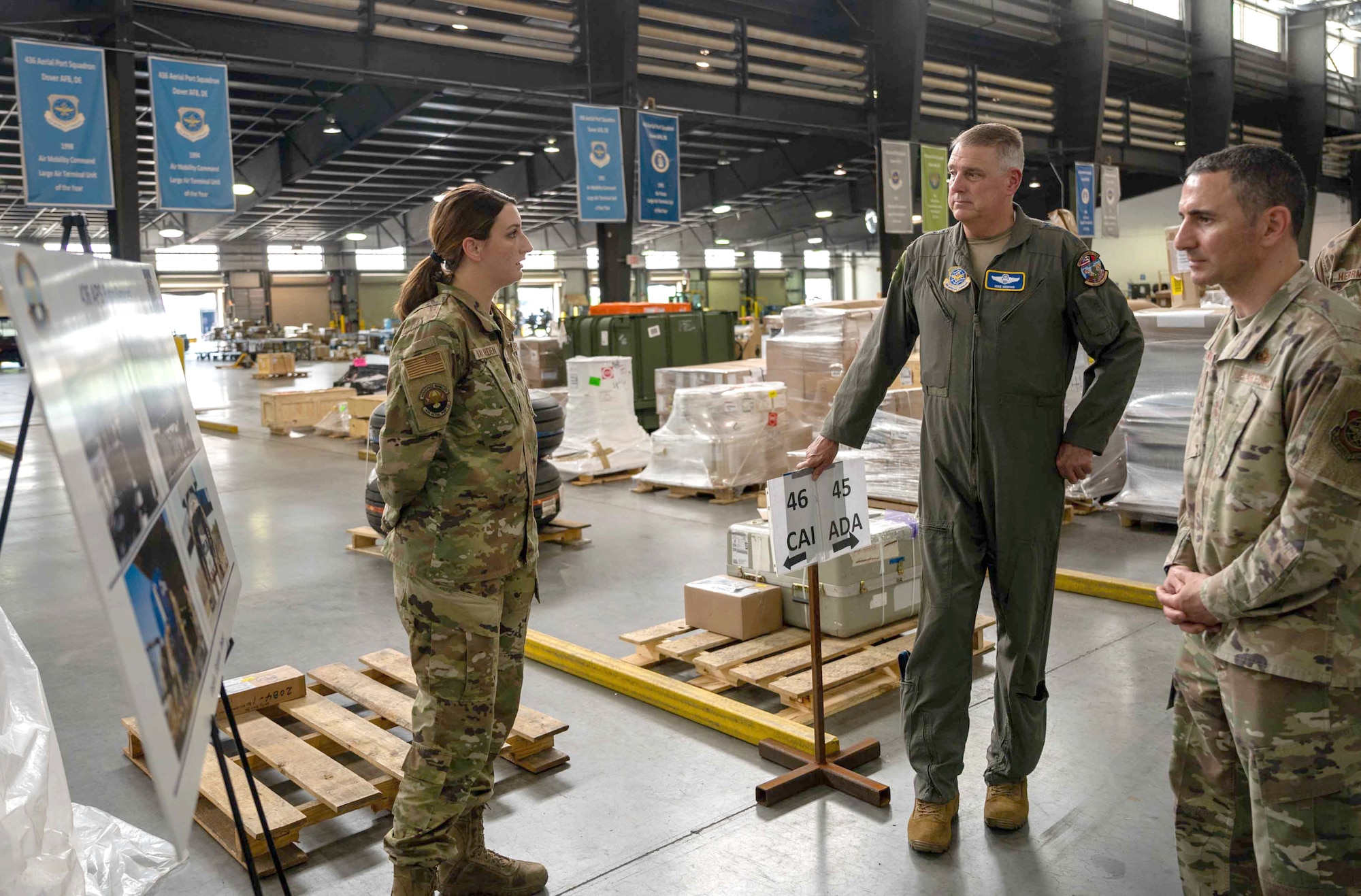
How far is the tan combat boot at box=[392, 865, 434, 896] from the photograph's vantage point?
2422 millimetres

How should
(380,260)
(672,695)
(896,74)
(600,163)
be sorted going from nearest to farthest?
(672,695), (600,163), (896,74), (380,260)

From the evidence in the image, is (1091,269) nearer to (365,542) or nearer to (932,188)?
(365,542)

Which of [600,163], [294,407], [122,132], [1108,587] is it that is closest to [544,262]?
[294,407]

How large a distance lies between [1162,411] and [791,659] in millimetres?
4037

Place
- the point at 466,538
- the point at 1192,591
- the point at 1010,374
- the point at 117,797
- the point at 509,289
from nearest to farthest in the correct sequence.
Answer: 1. the point at 1192,591
2. the point at 466,538
3. the point at 1010,374
4. the point at 117,797
5. the point at 509,289

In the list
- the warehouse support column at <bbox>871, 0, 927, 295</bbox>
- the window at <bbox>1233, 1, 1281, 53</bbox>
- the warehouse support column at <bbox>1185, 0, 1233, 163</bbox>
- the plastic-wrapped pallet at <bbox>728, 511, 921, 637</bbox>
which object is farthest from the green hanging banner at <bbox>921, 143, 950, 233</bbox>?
the window at <bbox>1233, 1, 1281, 53</bbox>

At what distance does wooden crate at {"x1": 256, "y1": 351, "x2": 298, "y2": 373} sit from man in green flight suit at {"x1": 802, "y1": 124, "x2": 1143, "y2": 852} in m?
24.3

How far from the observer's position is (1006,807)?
300 cm

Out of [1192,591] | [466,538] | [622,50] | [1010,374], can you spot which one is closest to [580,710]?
[466,538]

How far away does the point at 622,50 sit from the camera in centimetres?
1255

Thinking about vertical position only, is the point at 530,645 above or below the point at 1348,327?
below

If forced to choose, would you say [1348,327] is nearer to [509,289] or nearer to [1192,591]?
[1192,591]

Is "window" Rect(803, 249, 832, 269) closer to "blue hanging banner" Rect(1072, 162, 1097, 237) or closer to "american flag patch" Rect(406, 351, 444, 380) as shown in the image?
"blue hanging banner" Rect(1072, 162, 1097, 237)

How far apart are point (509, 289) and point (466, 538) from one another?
3442cm
